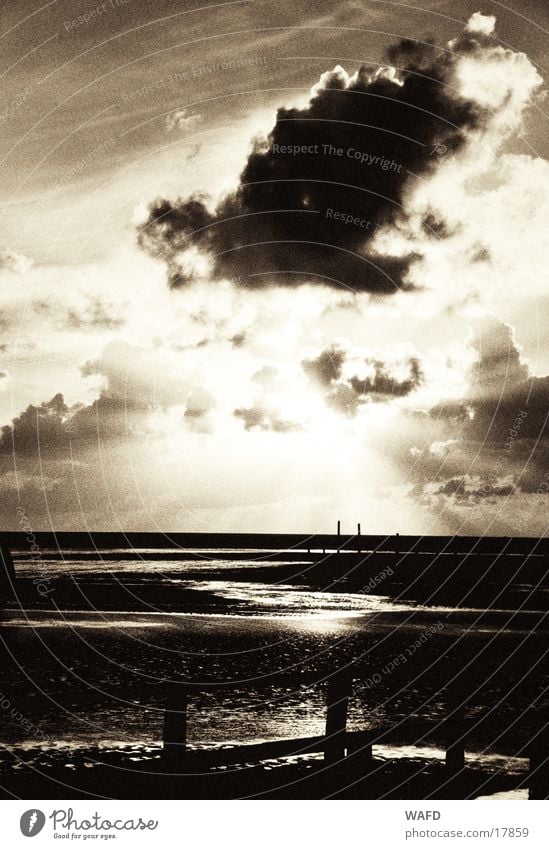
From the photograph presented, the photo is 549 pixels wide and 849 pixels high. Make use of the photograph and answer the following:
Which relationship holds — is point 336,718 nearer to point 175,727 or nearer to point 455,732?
point 455,732

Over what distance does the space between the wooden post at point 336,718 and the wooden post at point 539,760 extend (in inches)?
122

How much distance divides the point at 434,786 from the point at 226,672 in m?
12.5

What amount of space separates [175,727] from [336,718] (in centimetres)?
280

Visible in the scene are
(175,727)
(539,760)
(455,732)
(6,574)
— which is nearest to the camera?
(175,727)

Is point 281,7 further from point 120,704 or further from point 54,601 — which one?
point 54,601

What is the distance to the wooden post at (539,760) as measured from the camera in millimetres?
14555

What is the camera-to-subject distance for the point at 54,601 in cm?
4831

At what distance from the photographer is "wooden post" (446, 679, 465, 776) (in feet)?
49.5

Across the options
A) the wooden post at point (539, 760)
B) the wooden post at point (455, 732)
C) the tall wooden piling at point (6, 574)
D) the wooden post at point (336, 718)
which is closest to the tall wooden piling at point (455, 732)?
the wooden post at point (455, 732)

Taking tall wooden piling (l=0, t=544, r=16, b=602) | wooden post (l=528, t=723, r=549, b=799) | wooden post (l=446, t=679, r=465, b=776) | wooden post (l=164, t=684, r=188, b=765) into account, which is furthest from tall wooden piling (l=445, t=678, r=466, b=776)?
tall wooden piling (l=0, t=544, r=16, b=602)

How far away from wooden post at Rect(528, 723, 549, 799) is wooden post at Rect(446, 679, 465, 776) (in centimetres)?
113

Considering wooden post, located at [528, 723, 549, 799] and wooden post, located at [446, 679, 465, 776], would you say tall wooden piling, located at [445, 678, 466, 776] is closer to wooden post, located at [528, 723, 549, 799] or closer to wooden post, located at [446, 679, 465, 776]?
wooden post, located at [446, 679, 465, 776]

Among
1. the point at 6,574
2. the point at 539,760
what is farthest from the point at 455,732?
the point at 6,574

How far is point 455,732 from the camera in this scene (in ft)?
49.8
